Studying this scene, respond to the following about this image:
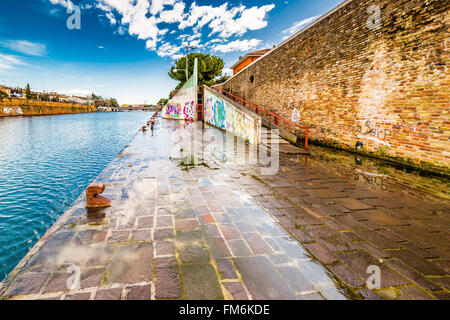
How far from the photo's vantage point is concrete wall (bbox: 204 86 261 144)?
9.84m

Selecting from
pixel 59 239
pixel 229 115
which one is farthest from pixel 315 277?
pixel 229 115

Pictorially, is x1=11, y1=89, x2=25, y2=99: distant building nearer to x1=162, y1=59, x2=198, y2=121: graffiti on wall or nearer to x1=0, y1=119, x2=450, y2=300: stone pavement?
x1=162, y1=59, x2=198, y2=121: graffiti on wall

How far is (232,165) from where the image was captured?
20.6 ft

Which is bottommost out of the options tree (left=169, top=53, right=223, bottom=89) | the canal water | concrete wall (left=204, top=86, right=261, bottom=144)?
the canal water

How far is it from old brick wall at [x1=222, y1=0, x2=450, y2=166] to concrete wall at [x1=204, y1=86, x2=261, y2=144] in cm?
277

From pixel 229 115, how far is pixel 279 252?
458 inches

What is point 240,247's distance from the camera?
99.0 inches

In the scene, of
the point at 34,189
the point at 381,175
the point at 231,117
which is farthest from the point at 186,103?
the point at 381,175

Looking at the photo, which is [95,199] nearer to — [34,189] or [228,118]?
[34,189]

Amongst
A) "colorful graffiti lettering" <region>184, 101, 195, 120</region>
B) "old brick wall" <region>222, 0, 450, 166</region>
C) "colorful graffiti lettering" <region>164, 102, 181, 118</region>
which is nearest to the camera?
"old brick wall" <region>222, 0, 450, 166</region>

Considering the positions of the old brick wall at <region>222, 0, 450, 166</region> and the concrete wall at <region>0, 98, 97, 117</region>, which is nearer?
the old brick wall at <region>222, 0, 450, 166</region>

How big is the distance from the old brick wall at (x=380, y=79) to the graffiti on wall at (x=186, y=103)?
11.8 m

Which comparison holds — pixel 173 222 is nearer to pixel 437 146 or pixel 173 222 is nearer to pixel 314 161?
pixel 314 161

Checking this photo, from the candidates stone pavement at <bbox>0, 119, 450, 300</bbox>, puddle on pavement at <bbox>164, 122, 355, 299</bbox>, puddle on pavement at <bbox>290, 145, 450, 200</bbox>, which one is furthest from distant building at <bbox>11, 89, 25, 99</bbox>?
puddle on pavement at <bbox>164, 122, 355, 299</bbox>
